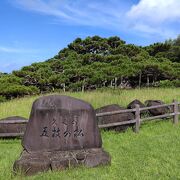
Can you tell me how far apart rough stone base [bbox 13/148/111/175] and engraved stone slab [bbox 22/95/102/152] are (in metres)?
0.16

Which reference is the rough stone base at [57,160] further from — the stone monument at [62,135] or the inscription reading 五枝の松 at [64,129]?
the inscription reading 五枝の松 at [64,129]

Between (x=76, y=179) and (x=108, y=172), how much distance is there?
80cm

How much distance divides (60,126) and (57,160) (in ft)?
2.63

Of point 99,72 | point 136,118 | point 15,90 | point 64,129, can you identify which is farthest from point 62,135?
point 99,72

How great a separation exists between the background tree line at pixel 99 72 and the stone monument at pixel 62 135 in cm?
1614

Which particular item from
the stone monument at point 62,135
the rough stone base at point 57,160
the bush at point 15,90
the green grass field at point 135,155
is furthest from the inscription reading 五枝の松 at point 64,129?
the bush at point 15,90

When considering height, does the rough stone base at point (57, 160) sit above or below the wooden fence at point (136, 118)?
below

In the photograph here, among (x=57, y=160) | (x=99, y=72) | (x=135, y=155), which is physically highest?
(x=99, y=72)

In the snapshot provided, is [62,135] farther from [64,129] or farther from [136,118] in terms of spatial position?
[136,118]

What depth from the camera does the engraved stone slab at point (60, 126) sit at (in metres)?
7.77

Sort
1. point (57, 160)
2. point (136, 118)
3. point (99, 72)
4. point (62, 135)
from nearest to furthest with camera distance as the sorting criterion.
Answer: point (57, 160), point (62, 135), point (136, 118), point (99, 72)

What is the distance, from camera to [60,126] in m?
7.92

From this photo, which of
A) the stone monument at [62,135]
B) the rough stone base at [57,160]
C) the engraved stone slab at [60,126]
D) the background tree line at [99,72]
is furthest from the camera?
the background tree line at [99,72]

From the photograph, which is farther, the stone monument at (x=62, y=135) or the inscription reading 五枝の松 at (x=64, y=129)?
the inscription reading 五枝の松 at (x=64, y=129)
